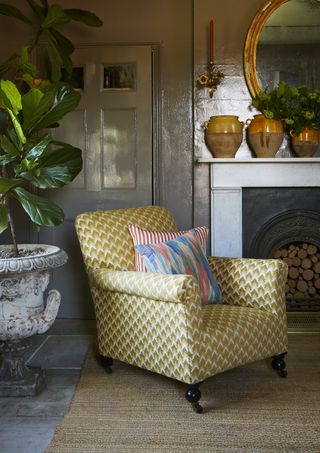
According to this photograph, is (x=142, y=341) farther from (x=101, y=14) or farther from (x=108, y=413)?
(x=101, y=14)

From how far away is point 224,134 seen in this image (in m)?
3.50

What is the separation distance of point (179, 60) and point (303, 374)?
2.19m

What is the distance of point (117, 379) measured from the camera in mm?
2771

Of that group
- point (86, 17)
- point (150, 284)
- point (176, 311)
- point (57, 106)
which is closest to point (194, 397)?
point (176, 311)

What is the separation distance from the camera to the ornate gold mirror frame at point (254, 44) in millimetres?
3572

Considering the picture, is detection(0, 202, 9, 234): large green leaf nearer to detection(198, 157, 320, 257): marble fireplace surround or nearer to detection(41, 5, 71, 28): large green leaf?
detection(41, 5, 71, 28): large green leaf

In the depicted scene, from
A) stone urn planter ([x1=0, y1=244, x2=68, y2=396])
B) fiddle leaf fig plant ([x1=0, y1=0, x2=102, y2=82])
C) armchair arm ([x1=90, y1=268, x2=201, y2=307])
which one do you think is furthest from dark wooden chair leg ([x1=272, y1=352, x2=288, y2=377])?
fiddle leaf fig plant ([x1=0, y1=0, x2=102, y2=82])

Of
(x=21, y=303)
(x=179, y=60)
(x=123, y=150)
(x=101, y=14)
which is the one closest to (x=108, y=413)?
(x=21, y=303)

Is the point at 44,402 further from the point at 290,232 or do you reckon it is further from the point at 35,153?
the point at 290,232

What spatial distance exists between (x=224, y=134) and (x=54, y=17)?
1.27 meters

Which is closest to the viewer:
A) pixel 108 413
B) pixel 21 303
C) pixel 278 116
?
pixel 108 413

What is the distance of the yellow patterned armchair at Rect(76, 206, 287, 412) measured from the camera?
2.34 m

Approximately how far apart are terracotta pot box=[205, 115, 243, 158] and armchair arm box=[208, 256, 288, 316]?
3.13 feet

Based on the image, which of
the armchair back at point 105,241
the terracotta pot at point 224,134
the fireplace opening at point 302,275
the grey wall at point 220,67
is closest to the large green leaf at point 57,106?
the armchair back at point 105,241
